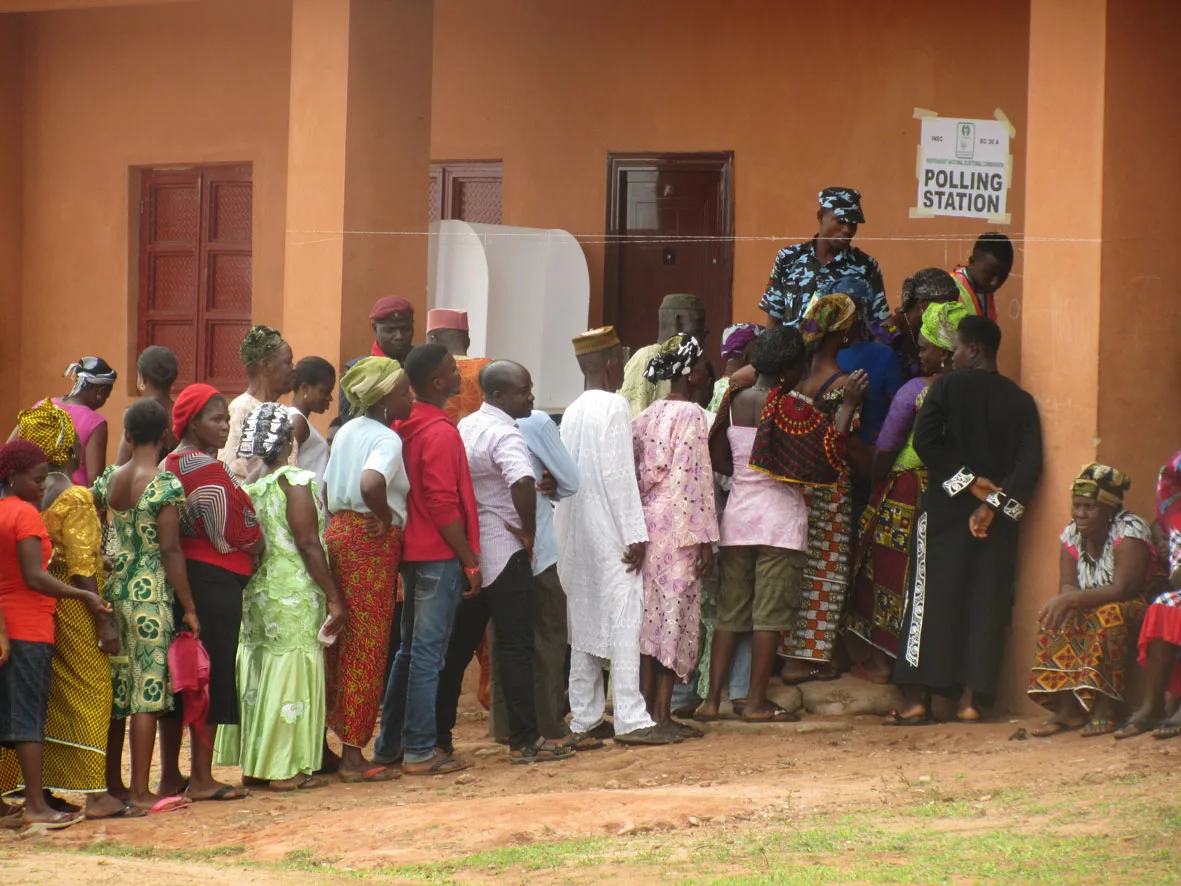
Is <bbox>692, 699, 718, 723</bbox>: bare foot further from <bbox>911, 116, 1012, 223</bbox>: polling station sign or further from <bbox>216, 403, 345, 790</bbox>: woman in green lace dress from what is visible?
<bbox>911, 116, 1012, 223</bbox>: polling station sign

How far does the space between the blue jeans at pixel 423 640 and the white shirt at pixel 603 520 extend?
649 millimetres

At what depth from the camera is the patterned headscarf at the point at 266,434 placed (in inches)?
266

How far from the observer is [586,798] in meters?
6.22

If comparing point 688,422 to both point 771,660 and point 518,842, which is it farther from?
point 518,842

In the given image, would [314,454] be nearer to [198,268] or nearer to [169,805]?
[169,805]

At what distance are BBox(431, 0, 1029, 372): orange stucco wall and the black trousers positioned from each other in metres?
3.66

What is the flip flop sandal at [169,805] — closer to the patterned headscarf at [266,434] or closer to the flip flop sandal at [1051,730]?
the patterned headscarf at [266,434]

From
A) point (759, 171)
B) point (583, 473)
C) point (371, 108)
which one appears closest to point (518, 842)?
point (583, 473)

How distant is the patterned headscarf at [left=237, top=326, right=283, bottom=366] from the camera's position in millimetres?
7652

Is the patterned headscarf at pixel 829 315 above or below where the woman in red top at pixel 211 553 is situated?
above

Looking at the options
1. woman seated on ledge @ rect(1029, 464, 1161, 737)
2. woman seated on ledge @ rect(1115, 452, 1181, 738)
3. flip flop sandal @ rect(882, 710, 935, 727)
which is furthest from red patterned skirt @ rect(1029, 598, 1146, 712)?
flip flop sandal @ rect(882, 710, 935, 727)

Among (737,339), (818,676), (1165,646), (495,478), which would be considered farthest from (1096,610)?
(495,478)

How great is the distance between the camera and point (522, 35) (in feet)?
36.1

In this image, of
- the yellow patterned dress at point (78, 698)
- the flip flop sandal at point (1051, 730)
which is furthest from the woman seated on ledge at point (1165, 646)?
the yellow patterned dress at point (78, 698)
